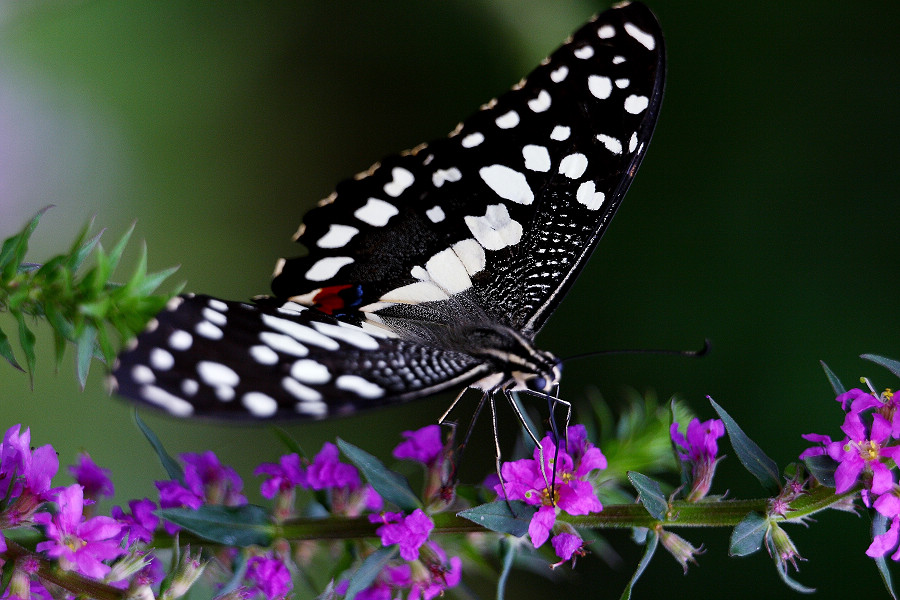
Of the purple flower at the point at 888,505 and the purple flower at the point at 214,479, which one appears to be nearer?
the purple flower at the point at 888,505

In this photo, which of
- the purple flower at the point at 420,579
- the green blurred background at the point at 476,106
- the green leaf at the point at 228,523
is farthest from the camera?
the green blurred background at the point at 476,106

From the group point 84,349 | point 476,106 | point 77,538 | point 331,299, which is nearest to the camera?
point 84,349

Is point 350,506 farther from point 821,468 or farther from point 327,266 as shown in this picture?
point 821,468

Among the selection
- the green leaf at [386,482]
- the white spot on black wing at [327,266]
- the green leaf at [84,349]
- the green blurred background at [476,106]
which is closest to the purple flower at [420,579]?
the green leaf at [386,482]

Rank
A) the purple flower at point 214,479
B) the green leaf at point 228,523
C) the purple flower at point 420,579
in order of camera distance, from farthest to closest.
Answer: the purple flower at point 214,479
the purple flower at point 420,579
the green leaf at point 228,523

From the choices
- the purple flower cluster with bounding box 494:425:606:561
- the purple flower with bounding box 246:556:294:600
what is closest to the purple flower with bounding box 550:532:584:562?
the purple flower cluster with bounding box 494:425:606:561

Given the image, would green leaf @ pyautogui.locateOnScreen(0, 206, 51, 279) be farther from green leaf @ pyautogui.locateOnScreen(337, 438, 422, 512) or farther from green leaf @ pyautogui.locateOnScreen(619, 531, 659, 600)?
green leaf @ pyautogui.locateOnScreen(619, 531, 659, 600)

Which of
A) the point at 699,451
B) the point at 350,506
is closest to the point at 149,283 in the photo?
the point at 350,506

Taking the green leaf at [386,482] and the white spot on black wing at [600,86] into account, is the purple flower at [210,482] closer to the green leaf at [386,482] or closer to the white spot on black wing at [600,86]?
the green leaf at [386,482]
